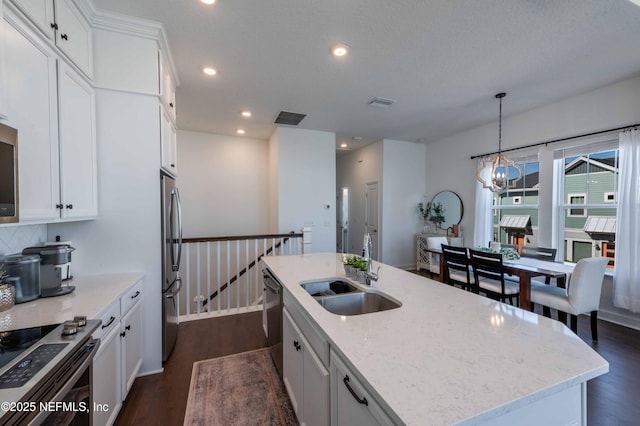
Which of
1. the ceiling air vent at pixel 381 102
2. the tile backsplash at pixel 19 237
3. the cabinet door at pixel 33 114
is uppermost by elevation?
the ceiling air vent at pixel 381 102

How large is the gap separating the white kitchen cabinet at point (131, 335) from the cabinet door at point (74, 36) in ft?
5.39

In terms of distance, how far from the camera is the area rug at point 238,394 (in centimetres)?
178

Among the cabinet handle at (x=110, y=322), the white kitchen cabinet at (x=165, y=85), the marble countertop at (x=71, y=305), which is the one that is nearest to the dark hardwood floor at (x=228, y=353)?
the cabinet handle at (x=110, y=322)

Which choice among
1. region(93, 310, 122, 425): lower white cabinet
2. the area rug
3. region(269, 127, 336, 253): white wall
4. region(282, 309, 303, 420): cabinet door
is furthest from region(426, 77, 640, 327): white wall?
region(93, 310, 122, 425): lower white cabinet

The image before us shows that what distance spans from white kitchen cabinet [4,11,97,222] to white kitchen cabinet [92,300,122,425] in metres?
0.69

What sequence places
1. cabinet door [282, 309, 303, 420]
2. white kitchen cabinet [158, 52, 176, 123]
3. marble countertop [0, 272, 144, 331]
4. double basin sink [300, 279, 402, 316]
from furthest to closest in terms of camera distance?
1. white kitchen cabinet [158, 52, 176, 123]
2. double basin sink [300, 279, 402, 316]
3. cabinet door [282, 309, 303, 420]
4. marble countertop [0, 272, 144, 331]

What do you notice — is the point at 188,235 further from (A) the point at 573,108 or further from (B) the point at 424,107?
(A) the point at 573,108

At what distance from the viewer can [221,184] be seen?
5402 mm

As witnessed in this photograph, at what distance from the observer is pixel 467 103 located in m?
3.83

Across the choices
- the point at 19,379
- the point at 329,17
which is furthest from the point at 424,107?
the point at 19,379

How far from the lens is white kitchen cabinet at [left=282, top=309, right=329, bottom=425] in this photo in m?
1.22

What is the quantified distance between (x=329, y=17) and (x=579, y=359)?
2.56 m

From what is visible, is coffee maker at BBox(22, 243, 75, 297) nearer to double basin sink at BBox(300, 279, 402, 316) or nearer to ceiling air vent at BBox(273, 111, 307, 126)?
double basin sink at BBox(300, 279, 402, 316)

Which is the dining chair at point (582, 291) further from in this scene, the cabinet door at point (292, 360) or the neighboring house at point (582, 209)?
the cabinet door at point (292, 360)
